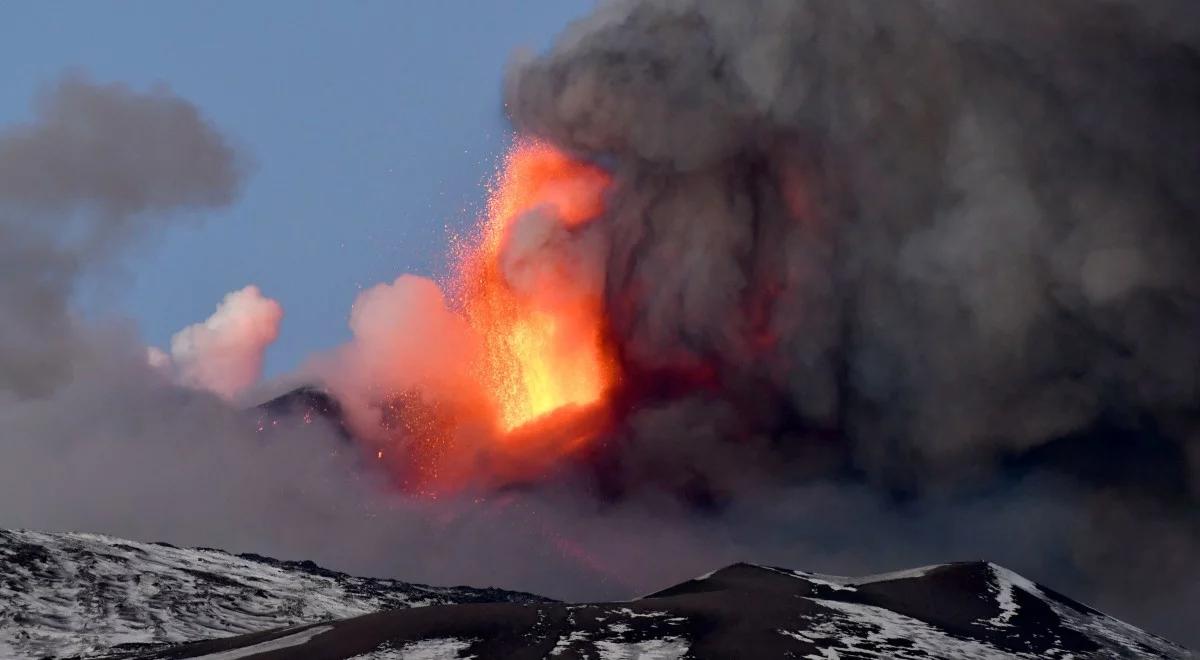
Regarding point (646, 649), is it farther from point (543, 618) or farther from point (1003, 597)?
point (1003, 597)

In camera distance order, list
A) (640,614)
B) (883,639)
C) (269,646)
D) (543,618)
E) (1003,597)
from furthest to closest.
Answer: (1003,597) → (883,639) → (640,614) → (543,618) → (269,646)

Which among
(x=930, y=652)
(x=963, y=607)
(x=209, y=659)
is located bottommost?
(x=209, y=659)

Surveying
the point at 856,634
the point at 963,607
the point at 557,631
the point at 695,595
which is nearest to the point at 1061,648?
the point at 963,607

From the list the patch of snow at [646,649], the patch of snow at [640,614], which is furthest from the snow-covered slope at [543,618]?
the patch of snow at [640,614]

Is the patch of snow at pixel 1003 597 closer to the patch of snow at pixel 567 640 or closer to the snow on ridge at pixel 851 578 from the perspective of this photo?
the snow on ridge at pixel 851 578

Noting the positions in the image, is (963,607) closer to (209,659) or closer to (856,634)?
→ (856,634)

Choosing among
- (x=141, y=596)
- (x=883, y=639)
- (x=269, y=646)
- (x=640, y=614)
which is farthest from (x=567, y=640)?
(x=141, y=596)
